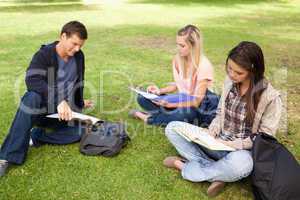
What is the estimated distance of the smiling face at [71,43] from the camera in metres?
4.53

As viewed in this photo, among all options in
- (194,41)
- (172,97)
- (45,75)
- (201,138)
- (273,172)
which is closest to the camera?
(273,172)

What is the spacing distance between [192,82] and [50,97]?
1.66m

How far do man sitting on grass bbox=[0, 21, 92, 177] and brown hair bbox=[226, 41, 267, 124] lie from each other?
170 centimetres

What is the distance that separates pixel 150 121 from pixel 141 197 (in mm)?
1711

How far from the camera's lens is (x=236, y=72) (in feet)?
12.3

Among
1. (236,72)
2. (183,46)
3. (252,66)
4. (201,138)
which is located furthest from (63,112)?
(252,66)

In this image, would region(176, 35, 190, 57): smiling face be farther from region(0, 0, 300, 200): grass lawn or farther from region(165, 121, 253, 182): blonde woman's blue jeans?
region(165, 121, 253, 182): blonde woman's blue jeans

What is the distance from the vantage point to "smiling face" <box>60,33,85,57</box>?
453 cm

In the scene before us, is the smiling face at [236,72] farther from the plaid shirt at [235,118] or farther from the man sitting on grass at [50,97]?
the man sitting on grass at [50,97]

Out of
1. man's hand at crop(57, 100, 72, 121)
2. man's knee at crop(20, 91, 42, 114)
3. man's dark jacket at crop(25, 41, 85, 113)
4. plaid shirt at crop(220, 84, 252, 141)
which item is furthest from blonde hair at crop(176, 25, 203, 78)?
man's knee at crop(20, 91, 42, 114)

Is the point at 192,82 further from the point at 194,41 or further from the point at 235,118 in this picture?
the point at 235,118

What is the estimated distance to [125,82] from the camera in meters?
7.30

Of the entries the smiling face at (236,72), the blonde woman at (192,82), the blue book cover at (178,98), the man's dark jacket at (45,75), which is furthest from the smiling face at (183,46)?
the man's dark jacket at (45,75)

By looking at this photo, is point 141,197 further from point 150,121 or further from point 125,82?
point 125,82
